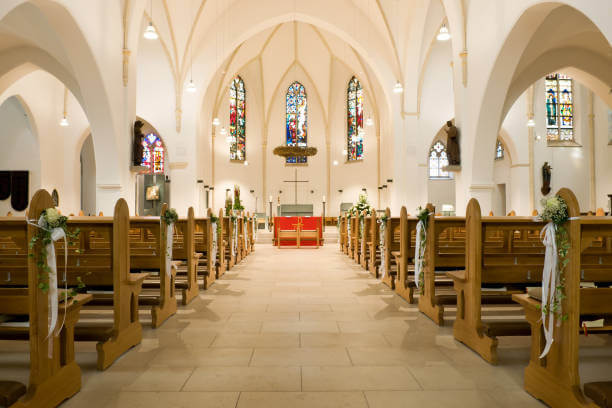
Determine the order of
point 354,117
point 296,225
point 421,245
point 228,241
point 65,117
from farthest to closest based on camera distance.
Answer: point 354,117
point 65,117
point 296,225
point 228,241
point 421,245

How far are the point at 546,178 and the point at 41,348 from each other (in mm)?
17711

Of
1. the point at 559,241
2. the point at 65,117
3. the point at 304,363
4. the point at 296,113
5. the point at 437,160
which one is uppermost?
the point at 296,113

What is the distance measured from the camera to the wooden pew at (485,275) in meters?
3.53

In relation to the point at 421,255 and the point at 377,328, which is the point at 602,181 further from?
the point at 377,328

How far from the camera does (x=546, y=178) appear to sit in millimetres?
16594

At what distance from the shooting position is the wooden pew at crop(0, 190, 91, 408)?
2.47 metres

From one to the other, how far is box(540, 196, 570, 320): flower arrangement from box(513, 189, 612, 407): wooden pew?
0.03 metres

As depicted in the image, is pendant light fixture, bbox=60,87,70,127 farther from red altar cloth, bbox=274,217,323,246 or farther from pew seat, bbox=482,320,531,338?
pew seat, bbox=482,320,531,338

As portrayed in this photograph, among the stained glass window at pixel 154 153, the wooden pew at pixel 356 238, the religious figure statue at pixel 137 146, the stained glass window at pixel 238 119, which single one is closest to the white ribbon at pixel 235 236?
the religious figure statue at pixel 137 146

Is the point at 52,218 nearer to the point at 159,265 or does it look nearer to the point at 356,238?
the point at 159,265

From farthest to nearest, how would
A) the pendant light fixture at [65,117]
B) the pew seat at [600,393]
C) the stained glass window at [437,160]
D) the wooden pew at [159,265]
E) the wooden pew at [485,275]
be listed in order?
the stained glass window at [437,160], the pendant light fixture at [65,117], the wooden pew at [159,265], the wooden pew at [485,275], the pew seat at [600,393]

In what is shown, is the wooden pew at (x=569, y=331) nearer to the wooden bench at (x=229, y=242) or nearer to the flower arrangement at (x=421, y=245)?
the flower arrangement at (x=421, y=245)

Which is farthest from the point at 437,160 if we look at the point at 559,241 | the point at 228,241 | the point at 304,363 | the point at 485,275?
the point at 559,241

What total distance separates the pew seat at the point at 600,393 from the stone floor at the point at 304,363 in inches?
16.4
